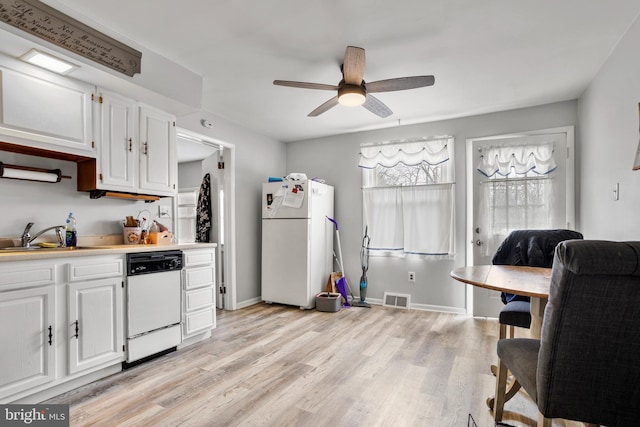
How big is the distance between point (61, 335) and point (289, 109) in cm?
288

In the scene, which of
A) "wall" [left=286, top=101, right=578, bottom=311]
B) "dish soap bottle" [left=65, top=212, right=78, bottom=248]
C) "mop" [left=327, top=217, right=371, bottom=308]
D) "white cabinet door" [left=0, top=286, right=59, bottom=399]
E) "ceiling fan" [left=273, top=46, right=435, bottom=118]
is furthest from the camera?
"mop" [left=327, top=217, right=371, bottom=308]

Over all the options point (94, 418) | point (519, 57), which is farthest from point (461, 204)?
point (94, 418)

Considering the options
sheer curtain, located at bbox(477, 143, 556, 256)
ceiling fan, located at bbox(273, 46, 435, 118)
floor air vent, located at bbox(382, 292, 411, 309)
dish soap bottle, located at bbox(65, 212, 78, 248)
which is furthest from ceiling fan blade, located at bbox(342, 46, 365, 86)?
floor air vent, located at bbox(382, 292, 411, 309)

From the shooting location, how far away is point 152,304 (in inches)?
103

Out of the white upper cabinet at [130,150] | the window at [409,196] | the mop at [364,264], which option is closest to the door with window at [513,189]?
the window at [409,196]

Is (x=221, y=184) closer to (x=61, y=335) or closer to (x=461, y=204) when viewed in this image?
(x=61, y=335)

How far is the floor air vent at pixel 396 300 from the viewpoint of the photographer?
14.0 ft

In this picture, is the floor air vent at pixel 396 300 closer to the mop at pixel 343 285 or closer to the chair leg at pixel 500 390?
the mop at pixel 343 285

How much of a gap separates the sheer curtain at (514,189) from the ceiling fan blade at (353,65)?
2.24 m

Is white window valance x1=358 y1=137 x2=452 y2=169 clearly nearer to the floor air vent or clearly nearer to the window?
the window

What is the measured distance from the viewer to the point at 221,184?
4227 millimetres

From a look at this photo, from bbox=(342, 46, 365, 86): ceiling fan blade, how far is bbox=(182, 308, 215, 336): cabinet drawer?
240 centimetres

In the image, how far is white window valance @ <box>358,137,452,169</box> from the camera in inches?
162

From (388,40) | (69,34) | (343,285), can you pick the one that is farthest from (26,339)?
(343,285)
